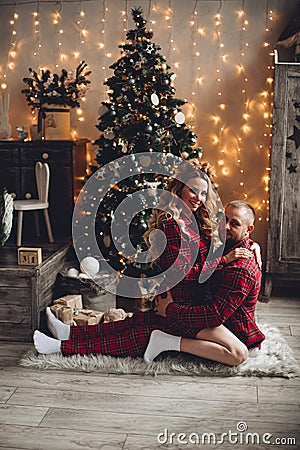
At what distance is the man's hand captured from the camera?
350cm

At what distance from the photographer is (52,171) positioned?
4.90 meters

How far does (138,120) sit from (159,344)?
5.35 feet

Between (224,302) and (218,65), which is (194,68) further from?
(224,302)

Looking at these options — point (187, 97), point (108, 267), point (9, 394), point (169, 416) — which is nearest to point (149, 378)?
point (169, 416)

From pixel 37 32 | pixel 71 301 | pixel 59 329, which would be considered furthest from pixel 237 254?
pixel 37 32

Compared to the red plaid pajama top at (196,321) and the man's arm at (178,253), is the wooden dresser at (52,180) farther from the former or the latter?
the man's arm at (178,253)

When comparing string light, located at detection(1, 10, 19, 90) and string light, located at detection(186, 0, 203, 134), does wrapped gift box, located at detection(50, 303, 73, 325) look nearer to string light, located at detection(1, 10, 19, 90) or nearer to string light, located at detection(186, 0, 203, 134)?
string light, located at detection(186, 0, 203, 134)

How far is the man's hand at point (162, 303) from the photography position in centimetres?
350

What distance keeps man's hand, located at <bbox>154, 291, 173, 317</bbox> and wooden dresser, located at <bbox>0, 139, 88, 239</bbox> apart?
158 centimetres

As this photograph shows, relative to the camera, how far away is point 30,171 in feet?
16.2

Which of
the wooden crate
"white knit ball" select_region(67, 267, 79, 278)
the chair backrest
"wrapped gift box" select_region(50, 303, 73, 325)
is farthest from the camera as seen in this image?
the chair backrest

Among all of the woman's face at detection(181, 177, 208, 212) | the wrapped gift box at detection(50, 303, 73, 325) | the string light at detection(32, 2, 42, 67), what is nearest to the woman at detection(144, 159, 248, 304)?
the woman's face at detection(181, 177, 208, 212)

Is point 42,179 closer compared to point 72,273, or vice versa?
point 72,273

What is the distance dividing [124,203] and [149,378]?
1.41 meters
